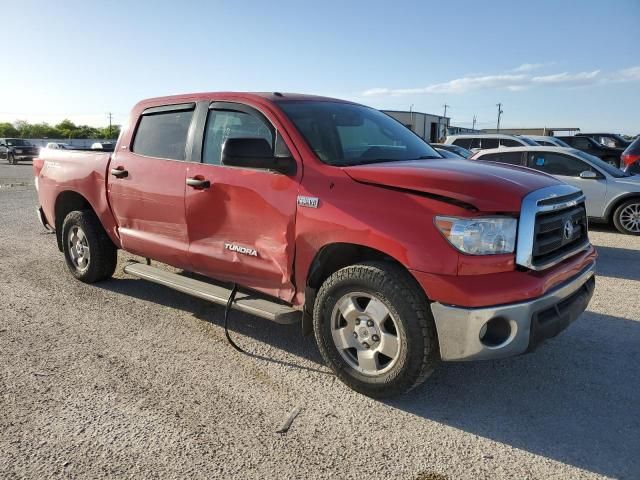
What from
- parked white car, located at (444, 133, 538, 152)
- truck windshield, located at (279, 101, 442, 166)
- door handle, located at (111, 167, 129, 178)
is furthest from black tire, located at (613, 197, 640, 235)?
door handle, located at (111, 167, 129, 178)

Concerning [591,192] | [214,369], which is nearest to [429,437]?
[214,369]

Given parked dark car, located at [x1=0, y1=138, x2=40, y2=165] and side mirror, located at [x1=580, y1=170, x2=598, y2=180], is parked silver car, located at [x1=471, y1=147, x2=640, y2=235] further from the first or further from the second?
parked dark car, located at [x1=0, y1=138, x2=40, y2=165]

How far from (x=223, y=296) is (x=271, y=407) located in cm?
115

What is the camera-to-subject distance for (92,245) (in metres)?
5.53

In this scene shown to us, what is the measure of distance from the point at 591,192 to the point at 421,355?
7.92 metres

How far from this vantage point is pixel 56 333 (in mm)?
4422

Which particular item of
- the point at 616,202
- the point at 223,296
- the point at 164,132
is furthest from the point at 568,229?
the point at 616,202

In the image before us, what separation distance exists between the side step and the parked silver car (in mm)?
7175

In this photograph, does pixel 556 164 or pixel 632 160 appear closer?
pixel 556 164

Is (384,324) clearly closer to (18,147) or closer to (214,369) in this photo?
(214,369)

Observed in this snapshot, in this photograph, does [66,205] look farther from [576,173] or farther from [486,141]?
[486,141]

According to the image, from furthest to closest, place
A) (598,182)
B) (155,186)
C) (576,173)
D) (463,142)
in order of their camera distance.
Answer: (463,142)
(576,173)
(598,182)
(155,186)

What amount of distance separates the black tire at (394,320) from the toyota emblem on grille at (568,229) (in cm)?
110

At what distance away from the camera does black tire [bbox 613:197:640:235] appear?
9312 mm
